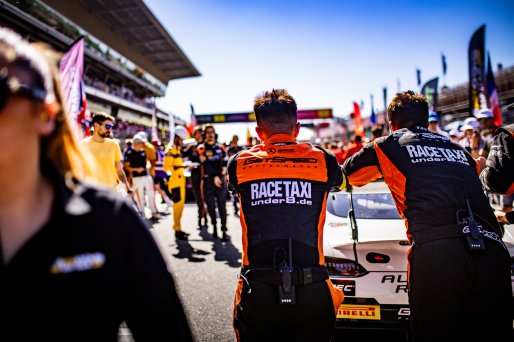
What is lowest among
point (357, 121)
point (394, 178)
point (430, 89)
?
point (394, 178)

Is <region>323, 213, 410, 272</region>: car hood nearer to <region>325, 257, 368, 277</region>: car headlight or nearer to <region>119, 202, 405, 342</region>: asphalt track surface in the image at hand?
<region>325, 257, 368, 277</region>: car headlight

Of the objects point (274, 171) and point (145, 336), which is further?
point (274, 171)

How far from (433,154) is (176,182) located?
5585 millimetres

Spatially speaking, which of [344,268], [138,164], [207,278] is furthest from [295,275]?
[138,164]

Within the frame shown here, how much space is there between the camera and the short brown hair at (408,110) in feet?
7.99

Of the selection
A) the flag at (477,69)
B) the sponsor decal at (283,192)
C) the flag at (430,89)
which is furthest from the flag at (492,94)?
the sponsor decal at (283,192)

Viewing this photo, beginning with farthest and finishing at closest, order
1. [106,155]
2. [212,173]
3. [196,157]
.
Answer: [196,157] < [212,173] < [106,155]

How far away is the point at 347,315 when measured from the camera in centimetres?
262

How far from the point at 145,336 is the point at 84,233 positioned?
0.33 meters

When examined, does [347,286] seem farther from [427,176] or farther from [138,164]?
[138,164]

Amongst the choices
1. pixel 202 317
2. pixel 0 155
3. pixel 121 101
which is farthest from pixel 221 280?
pixel 121 101

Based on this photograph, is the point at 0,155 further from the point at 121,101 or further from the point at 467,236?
the point at 121,101

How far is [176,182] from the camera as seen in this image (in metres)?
7.11

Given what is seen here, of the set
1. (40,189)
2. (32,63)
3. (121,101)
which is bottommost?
(40,189)
